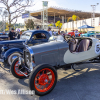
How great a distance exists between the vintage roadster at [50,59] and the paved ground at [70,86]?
0.27m

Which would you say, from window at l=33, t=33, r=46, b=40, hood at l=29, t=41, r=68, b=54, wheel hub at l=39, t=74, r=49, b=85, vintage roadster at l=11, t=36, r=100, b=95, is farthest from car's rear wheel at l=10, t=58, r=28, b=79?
window at l=33, t=33, r=46, b=40

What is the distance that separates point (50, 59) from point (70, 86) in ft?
3.47

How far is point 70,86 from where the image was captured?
3.68 metres

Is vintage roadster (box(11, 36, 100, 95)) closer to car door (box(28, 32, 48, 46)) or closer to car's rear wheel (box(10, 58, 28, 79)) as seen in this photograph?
car's rear wheel (box(10, 58, 28, 79))

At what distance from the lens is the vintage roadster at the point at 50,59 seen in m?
3.10

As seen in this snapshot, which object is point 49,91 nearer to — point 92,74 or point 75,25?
point 92,74

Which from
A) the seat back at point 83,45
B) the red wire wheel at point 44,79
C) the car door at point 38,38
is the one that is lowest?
the red wire wheel at point 44,79

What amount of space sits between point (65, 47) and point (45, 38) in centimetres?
271

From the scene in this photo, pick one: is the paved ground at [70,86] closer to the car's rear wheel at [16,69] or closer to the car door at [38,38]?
the car's rear wheel at [16,69]

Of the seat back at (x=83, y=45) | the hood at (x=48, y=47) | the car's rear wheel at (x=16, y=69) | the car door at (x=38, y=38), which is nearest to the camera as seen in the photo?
the hood at (x=48, y=47)

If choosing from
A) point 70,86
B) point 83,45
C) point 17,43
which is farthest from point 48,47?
point 17,43

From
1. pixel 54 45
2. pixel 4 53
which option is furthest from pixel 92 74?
pixel 4 53

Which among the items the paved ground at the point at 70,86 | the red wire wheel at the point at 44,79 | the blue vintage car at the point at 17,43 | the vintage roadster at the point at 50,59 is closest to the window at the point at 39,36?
the blue vintage car at the point at 17,43

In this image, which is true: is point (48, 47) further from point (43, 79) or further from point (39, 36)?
point (39, 36)
